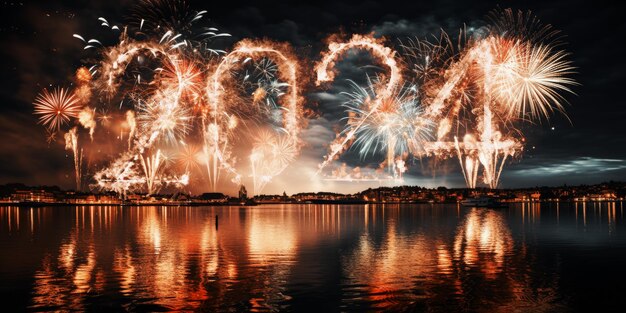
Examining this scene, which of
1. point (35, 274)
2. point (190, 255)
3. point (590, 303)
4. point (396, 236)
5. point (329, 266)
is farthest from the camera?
point (396, 236)

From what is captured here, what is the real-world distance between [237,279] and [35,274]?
44.9 feet

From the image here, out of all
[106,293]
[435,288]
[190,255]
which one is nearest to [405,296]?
[435,288]

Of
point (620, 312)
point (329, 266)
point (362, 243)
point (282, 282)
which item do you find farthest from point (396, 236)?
point (620, 312)

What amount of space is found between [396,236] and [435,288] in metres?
37.6

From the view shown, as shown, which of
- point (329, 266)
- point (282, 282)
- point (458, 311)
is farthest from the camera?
point (329, 266)

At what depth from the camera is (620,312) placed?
81.1 feet

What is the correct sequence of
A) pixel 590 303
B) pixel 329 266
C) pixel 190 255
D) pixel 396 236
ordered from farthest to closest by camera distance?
1. pixel 396 236
2. pixel 190 255
3. pixel 329 266
4. pixel 590 303

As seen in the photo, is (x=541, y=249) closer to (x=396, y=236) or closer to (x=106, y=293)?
(x=396, y=236)

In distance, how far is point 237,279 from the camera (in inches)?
1286

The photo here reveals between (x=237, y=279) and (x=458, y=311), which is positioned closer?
(x=458, y=311)

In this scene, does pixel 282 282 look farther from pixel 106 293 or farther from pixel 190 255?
pixel 190 255

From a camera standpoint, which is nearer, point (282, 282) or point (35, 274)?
point (282, 282)

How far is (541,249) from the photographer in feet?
168

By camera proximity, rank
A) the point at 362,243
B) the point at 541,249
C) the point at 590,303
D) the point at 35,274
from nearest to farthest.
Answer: the point at 590,303
the point at 35,274
the point at 541,249
the point at 362,243
